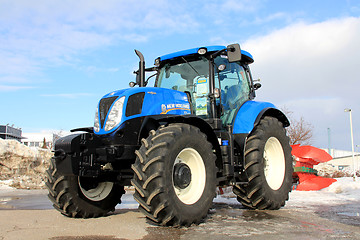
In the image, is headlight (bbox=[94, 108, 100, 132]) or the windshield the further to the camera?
the windshield

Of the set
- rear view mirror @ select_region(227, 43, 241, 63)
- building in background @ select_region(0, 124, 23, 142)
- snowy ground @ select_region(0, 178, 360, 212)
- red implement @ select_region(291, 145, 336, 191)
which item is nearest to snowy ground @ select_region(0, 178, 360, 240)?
snowy ground @ select_region(0, 178, 360, 212)

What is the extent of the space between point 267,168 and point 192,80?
2.22 metres

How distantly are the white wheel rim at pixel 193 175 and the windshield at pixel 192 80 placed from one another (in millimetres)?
1268

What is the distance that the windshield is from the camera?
234 inches

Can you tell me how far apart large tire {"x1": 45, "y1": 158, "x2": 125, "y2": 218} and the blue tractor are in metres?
0.01

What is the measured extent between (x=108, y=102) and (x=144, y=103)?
20.6 inches

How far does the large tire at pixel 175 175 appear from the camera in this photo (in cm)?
400

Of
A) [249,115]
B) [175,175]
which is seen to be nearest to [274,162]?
[249,115]

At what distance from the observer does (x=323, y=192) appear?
9.50m

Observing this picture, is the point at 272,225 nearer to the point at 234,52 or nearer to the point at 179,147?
the point at 179,147

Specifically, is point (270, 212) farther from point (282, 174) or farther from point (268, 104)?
point (268, 104)

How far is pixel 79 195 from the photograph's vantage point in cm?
514

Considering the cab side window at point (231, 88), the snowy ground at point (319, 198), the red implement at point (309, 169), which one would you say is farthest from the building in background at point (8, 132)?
the cab side window at point (231, 88)

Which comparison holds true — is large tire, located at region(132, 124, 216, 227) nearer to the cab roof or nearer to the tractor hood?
the tractor hood
